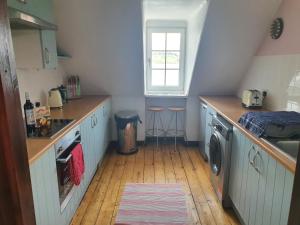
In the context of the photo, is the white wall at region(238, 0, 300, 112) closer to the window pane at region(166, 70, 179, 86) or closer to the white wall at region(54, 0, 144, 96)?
the window pane at region(166, 70, 179, 86)

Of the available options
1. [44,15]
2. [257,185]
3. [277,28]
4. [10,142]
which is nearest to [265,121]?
[257,185]

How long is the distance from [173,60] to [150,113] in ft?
3.23

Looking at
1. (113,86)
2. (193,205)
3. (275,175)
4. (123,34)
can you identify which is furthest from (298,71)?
(113,86)

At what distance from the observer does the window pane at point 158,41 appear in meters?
3.65

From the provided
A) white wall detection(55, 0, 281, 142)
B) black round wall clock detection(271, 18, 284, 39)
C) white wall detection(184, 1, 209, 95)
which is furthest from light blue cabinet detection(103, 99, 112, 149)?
Result: black round wall clock detection(271, 18, 284, 39)

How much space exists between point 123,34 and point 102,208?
1.99 metres

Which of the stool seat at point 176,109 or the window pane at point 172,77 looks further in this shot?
the window pane at point 172,77

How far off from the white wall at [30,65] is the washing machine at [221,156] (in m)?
1.79

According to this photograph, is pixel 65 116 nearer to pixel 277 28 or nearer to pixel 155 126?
pixel 155 126

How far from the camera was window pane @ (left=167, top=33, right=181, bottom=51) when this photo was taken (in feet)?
12.0

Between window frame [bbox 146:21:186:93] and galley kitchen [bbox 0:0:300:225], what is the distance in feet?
0.06

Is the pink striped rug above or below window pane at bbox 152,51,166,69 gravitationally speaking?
below

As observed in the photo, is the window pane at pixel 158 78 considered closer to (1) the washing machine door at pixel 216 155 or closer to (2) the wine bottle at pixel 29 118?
(1) the washing machine door at pixel 216 155

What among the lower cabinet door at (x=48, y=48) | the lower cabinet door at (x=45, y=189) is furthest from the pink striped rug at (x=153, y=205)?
the lower cabinet door at (x=48, y=48)
